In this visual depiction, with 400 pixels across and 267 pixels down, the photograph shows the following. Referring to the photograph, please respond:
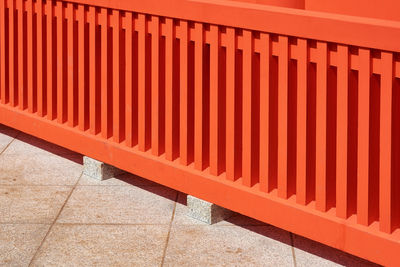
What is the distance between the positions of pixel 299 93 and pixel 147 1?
47.4 inches

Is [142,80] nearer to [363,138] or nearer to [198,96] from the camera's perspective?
[198,96]

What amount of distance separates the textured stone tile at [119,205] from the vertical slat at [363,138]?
4.25 ft

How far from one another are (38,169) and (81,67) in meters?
0.82

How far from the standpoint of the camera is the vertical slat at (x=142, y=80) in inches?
200

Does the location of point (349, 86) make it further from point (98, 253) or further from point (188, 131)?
point (98, 253)

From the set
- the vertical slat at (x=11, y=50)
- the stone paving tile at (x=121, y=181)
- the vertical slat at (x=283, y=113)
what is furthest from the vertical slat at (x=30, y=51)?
the vertical slat at (x=283, y=113)

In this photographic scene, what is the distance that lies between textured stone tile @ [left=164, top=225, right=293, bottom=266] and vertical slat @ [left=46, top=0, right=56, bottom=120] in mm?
1659

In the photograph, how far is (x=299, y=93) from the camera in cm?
430

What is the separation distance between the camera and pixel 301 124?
14.2 feet

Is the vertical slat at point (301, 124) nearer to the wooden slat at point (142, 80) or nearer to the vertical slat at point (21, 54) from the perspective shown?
the wooden slat at point (142, 80)

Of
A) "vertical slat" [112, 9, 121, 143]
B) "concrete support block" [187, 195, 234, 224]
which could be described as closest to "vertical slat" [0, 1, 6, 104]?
"vertical slat" [112, 9, 121, 143]

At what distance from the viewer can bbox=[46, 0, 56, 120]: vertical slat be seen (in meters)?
5.79

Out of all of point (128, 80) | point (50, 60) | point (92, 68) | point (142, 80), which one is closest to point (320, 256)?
point (142, 80)

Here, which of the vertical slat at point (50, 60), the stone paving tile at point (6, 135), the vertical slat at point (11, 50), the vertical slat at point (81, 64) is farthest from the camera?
the stone paving tile at point (6, 135)
